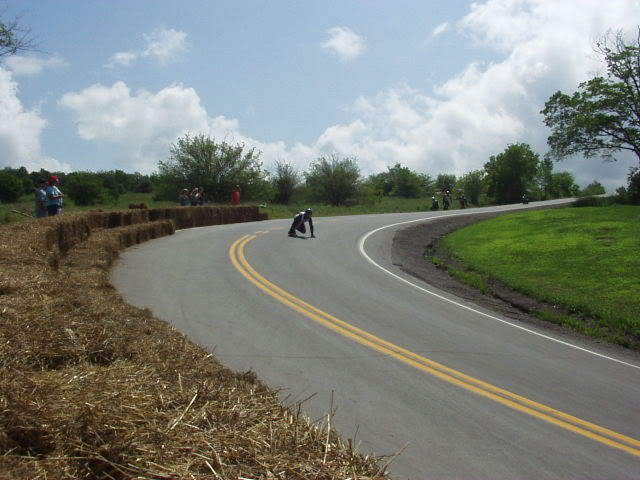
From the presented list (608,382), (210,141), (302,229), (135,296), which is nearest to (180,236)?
(302,229)

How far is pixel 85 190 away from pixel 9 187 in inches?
468

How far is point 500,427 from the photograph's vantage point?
6.36m

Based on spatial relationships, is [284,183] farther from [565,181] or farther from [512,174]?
[565,181]

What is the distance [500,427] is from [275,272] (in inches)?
393

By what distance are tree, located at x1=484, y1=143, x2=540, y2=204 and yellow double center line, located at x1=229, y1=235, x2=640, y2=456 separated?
73970 mm

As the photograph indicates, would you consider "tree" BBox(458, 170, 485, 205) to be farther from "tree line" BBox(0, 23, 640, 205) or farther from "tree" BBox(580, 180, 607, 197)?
"tree" BBox(580, 180, 607, 197)

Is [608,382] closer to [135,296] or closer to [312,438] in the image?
[312,438]

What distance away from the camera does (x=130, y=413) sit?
3564 mm

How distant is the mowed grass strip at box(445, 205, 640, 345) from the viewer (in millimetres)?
13797

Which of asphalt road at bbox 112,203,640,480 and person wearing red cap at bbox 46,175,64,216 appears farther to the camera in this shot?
person wearing red cap at bbox 46,175,64,216

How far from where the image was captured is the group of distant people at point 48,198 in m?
17.6

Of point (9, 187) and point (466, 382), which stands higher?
point (9, 187)

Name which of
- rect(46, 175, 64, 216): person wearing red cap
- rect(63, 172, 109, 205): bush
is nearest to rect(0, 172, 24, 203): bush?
rect(63, 172, 109, 205): bush

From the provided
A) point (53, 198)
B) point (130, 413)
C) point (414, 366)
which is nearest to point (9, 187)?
point (53, 198)
